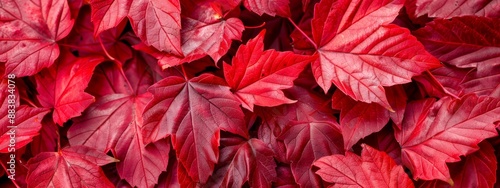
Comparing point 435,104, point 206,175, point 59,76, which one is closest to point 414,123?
point 435,104

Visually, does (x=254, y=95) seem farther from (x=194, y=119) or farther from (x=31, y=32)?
(x=31, y=32)

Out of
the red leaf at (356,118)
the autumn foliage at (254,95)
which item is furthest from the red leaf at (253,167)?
the red leaf at (356,118)

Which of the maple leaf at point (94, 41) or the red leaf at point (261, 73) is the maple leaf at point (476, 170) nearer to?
the red leaf at point (261, 73)

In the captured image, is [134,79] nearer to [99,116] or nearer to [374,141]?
[99,116]

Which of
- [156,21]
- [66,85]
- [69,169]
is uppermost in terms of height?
[156,21]

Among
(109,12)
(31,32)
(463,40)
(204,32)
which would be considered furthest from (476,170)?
(31,32)

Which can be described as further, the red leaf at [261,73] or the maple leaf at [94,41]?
the maple leaf at [94,41]

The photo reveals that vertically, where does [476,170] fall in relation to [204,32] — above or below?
below
